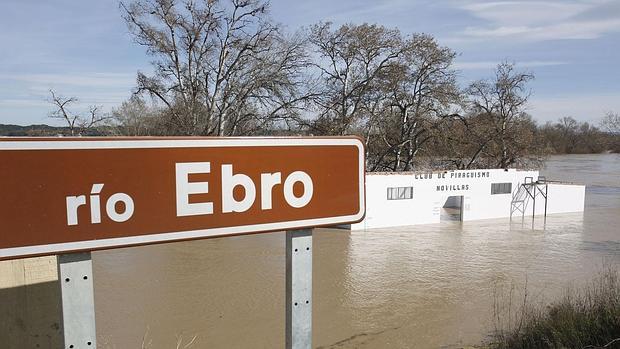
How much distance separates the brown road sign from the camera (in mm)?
1184

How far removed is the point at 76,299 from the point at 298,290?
0.69 metres

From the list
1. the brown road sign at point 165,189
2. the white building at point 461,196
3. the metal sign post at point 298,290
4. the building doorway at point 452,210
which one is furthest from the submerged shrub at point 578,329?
the building doorway at point 452,210

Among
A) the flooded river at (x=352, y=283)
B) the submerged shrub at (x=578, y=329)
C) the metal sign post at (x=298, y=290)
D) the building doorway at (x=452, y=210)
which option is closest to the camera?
the metal sign post at (x=298, y=290)

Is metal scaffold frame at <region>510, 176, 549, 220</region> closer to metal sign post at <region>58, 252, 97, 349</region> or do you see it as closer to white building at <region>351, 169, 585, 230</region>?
white building at <region>351, 169, 585, 230</region>

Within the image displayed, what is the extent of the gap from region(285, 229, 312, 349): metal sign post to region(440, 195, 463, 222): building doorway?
1164 inches

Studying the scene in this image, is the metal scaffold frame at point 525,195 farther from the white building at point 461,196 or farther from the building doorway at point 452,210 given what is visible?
the building doorway at point 452,210

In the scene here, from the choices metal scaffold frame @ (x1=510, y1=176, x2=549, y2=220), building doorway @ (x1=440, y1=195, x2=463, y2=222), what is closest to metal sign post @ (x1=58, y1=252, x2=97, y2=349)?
building doorway @ (x1=440, y1=195, x2=463, y2=222)

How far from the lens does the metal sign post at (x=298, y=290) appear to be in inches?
62.4

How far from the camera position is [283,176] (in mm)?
1545

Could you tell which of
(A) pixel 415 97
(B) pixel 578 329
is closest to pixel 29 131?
(B) pixel 578 329

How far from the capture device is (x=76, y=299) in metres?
1.23

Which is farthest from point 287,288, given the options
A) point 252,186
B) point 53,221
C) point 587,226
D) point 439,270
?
point 587,226

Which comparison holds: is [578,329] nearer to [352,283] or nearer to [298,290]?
[298,290]

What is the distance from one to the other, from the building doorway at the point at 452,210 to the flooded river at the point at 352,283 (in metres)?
1.45
